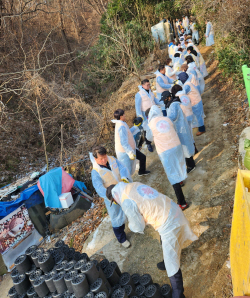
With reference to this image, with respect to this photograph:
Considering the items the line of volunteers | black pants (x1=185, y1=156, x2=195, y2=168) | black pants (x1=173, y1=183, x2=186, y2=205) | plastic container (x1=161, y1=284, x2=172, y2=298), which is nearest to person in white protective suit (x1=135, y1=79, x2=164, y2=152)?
the line of volunteers

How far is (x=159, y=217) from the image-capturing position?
9.05 feet

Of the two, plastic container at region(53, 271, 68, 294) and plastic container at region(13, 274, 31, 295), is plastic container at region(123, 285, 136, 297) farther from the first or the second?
plastic container at region(13, 274, 31, 295)

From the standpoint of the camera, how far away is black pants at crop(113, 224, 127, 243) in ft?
13.1

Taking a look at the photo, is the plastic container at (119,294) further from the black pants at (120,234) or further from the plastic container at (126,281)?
the black pants at (120,234)

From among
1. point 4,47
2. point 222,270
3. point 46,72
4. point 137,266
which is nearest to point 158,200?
point 222,270

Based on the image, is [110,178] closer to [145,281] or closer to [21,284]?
[145,281]

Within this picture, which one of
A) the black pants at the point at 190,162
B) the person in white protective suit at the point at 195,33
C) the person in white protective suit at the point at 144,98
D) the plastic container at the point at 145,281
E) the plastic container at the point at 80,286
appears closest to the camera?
the plastic container at the point at 80,286

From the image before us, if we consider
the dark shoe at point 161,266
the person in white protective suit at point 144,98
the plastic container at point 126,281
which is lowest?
the dark shoe at point 161,266

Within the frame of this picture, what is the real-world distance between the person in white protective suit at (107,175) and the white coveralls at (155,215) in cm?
76

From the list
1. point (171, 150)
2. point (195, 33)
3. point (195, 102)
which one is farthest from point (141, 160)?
point (195, 33)

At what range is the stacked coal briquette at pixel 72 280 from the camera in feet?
8.34

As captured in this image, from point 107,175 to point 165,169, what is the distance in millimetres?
1063

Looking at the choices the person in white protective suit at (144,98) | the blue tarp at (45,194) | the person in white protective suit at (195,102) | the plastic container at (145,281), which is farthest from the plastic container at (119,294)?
the person in white protective suit at (195,102)

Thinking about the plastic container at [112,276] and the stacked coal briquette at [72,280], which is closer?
the stacked coal briquette at [72,280]
